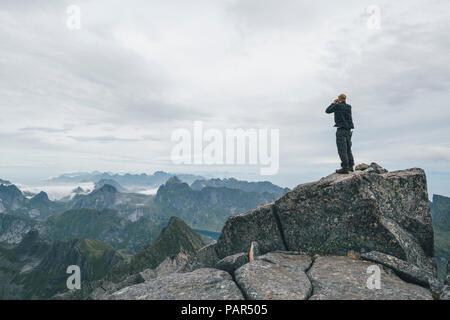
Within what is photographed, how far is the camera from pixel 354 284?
1127 cm

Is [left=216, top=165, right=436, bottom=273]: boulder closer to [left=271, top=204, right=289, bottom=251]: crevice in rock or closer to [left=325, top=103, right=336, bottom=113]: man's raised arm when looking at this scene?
[left=271, top=204, right=289, bottom=251]: crevice in rock

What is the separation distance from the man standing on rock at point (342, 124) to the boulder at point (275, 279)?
8377 millimetres

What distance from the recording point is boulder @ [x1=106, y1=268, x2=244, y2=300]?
11109 mm

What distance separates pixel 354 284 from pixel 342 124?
11610 mm

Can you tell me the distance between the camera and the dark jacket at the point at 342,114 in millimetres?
18580

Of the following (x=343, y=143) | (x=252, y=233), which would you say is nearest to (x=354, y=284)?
(x=252, y=233)

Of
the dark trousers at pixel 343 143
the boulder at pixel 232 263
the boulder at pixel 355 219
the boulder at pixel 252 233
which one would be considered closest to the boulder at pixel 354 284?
the boulder at pixel 355 219

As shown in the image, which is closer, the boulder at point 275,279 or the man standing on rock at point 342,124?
the boulder at point 275,279

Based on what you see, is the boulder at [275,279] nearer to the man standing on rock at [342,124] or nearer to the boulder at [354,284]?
Answer: the boulder at [354,284]

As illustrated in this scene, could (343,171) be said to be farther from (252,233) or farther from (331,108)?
(252,233)
